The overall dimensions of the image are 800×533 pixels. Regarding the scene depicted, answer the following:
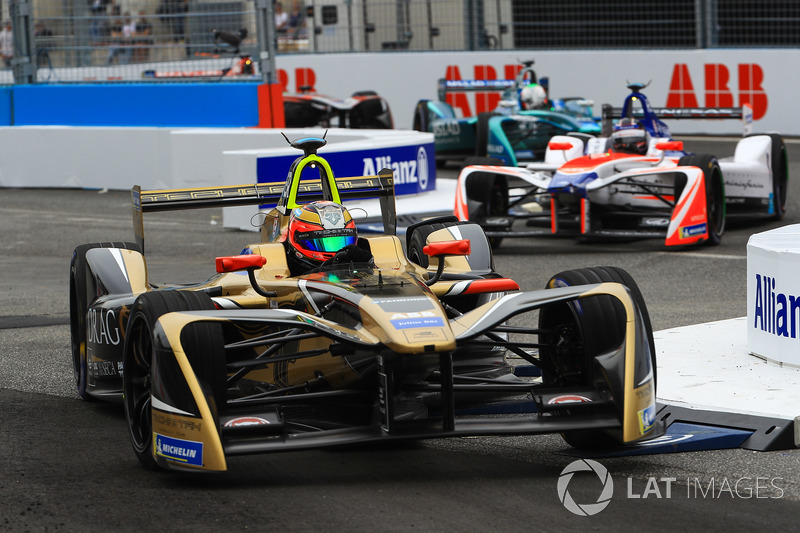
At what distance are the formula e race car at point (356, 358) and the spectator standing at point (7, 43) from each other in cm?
1431

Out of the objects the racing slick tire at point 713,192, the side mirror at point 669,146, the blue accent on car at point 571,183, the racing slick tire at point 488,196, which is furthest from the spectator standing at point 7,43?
the racing slick tire at point 713,192

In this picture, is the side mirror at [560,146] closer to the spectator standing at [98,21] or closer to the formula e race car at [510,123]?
the formula e race car at [510,123]

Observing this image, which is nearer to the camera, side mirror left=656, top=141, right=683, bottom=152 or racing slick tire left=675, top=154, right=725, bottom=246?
racing slick tire left=675, top=154, right=725, bottom=246

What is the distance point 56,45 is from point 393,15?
771 cm

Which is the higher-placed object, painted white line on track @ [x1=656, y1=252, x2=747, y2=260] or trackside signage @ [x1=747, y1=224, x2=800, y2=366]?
trackside signage @ [x1=747, y1=224, x2=800, y2=366]

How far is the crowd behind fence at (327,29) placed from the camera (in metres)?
19.3

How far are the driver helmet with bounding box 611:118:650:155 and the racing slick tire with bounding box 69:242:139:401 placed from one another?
25.3 ft

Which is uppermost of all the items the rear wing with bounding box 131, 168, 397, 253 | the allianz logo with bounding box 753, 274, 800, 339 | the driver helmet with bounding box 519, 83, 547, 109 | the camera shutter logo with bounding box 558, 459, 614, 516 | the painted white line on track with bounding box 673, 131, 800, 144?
the driver helmet with bounding box 519, 83, 547, 109

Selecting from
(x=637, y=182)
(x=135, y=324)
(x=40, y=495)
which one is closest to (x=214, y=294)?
(x=135, y=324)

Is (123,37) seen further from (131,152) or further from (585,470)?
(585,470)

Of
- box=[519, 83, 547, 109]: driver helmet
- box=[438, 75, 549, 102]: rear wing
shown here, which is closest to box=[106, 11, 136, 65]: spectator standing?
box=[438, 75, 549, 102]: rear wing

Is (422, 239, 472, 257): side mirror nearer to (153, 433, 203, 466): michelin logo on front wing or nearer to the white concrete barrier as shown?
(153, 433, 203, 466): michelin logo on front wing

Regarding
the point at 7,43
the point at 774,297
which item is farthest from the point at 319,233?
the point at 7,43

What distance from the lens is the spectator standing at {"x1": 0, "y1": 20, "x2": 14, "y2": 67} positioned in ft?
66.3
